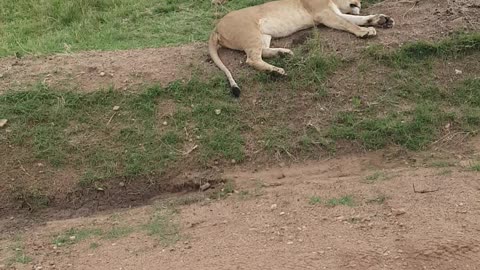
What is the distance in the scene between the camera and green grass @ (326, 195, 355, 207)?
478 centimetres

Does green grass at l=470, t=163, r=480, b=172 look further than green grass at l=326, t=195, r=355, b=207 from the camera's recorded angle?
Yes

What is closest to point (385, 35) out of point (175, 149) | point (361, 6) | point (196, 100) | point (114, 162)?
point (361, 6)

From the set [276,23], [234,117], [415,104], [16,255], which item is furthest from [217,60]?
[16,255]

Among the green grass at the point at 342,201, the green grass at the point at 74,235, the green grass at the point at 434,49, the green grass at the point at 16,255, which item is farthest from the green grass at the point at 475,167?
the green grass at the point at 16,255

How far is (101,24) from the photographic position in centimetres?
806

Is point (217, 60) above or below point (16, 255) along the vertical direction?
above

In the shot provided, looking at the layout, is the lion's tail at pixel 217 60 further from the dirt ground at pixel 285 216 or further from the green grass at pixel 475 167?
the green grass at pixel 475 167

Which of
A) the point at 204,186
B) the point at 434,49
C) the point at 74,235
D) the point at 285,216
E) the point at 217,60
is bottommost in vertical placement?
the point at 204,186

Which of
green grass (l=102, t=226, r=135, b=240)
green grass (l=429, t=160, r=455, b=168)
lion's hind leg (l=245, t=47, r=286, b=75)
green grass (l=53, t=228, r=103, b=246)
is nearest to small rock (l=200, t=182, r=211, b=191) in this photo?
green grass (l=102, t=226, r=135, b=240)

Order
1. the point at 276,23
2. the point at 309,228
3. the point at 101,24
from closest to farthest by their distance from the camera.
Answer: the point at 309,228 < the point at 276,23 < the point at 101,24

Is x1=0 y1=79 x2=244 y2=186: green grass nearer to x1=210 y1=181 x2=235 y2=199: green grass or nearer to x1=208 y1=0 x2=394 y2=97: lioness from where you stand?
x1=210 y1=181 x2=235 y2=199: green grass

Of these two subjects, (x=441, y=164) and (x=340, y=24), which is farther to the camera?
(x=340, y=24)

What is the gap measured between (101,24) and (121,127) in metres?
2.49

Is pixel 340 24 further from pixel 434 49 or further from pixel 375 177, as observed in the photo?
pixel 375 177
